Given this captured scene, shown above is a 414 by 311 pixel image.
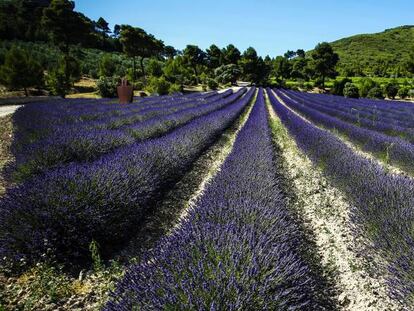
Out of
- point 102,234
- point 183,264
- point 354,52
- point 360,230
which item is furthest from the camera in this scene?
point 354,52

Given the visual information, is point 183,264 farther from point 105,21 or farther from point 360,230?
point 105,21

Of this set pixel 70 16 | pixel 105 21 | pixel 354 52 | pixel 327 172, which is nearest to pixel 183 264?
pixel 327 172

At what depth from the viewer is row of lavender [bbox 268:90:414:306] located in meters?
2.29

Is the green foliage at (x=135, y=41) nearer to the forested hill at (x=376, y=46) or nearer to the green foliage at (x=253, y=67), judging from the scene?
the green foliage at (x=253, y=67)

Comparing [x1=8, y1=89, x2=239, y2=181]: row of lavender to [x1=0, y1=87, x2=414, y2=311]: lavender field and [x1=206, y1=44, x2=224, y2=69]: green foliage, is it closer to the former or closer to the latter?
[x1=0, y1=87, x2=414, y2=311]: lavender field

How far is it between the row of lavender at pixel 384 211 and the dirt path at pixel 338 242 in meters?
0.15

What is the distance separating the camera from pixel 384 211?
9.99ft

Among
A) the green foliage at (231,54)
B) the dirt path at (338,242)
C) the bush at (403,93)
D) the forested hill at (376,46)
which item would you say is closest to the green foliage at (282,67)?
the green foliage at (231,54)

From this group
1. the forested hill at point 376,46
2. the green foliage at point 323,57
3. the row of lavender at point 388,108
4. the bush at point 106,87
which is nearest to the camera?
the row of lavender at point 388,108

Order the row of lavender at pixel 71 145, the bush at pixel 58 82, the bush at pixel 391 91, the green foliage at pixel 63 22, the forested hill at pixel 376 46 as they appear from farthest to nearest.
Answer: the forested hill at pixel 376 46
the bush at pixel 391 91
the green foliage at pixel 63 22
the bush at pixel 58 82
the row of lavender at pixel 71 145

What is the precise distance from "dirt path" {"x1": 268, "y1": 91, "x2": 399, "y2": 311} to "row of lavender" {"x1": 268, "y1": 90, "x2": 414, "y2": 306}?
0.15 meters

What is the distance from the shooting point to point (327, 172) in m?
5.31

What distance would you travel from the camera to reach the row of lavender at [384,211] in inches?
90.1

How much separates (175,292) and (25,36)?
198 ft
